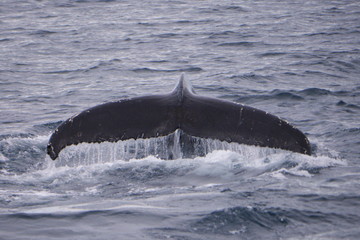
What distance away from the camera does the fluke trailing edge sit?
593 centimetres

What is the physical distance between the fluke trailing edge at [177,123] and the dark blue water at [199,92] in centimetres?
22

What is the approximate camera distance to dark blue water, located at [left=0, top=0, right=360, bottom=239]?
5.43 meters

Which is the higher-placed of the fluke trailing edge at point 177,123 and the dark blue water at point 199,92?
the fluke trailing edge at point 177,123

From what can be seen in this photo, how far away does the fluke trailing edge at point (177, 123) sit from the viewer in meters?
5.93

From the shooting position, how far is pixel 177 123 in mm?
6176

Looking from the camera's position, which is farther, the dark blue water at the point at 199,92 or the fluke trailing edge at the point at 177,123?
the fluke trailing edge at the point at 177,123

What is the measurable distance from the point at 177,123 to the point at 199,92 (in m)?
5.83

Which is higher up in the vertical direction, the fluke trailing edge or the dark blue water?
the fluke trailing edge

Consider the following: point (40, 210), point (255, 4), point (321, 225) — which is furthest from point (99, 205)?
point (255, 4)

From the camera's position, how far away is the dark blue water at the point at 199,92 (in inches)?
214

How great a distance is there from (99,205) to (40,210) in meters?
0.55

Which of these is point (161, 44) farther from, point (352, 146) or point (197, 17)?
point (352, 146)

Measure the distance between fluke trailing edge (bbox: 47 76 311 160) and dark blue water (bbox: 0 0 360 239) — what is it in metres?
0.22

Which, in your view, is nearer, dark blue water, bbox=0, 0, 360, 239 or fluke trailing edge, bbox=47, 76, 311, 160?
dark blue water, bbox=0, 0, 360, 239
